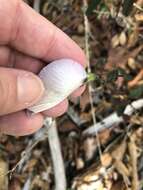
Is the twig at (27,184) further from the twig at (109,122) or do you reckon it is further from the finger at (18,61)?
the finger at (18,61)

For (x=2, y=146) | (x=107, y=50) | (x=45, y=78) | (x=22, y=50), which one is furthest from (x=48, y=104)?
(x=107, y=50)

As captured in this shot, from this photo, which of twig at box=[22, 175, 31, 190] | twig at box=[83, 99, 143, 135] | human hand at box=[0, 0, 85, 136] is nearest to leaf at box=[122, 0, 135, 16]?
human hand at box=[0, 0, 85, 136]

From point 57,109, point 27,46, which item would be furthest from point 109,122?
point 27,46

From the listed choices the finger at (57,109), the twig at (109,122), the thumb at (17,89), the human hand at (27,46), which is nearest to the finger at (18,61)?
the human hand at (27,46)

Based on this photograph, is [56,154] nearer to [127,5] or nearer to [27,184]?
[27,184]

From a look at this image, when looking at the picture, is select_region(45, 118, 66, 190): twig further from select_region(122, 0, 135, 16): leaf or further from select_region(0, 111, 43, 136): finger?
select_region(122, 0, 135, 16): leaf
